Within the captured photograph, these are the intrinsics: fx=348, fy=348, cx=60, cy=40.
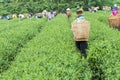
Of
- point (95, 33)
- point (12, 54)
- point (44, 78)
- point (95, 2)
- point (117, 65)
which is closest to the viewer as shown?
point (44, 78)

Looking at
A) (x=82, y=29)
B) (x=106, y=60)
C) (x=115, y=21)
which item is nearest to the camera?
(x=106, y=60)

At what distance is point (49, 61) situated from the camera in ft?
32.2

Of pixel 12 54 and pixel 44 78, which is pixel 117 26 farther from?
pixel 44 78

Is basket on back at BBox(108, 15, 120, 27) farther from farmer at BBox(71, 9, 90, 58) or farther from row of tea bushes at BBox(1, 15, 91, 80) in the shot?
row of tea bushes at BBox(1, 15, 91, 80)

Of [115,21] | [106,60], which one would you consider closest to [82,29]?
[106,60]

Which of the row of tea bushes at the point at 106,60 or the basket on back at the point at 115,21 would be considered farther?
the basket on back at the point at 115,21

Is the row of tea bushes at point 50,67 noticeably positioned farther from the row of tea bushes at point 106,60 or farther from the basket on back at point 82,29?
the basket on back at point 82,29

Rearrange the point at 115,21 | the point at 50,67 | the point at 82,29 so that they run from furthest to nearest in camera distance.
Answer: the point at 115,21, the point at 82,29, the point at 50,67

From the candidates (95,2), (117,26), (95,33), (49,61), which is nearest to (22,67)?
(49,61)

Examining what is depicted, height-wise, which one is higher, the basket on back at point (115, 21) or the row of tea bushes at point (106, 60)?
the row of tea bushes at point (106, 60)

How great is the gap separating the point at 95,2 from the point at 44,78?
5297 cm

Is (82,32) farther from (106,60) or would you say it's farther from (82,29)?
(106,60)

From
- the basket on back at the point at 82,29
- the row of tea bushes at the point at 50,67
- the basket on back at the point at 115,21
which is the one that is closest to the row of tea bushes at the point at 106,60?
the row of tea bushes at the point at 50,67

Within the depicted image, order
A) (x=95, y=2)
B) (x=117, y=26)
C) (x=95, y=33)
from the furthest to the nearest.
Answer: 1. (x=95, y=2)
2. (x=117, y=26)
3. (x=95, y=33)
